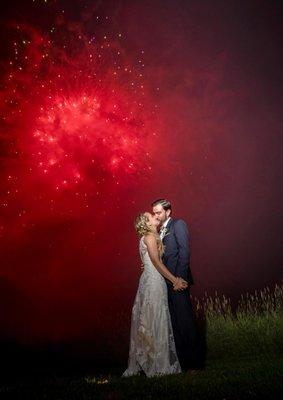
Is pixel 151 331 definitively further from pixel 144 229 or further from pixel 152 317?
pixel 144 229

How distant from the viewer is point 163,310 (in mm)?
7699

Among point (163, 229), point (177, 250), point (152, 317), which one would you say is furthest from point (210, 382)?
point (163, 229)

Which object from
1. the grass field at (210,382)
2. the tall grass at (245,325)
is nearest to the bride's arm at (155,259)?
the grass field at (210,382)

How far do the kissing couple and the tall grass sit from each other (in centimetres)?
262

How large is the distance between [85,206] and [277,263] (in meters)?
8.93

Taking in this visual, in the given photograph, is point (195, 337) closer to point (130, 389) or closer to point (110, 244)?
point (130, 389)

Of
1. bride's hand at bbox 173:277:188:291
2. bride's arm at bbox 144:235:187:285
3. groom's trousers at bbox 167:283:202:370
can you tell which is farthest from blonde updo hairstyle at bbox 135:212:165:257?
groom's trousers at bbox 167:283:202:370

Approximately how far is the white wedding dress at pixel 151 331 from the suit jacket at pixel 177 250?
0.99 feet

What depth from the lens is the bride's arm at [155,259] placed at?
7.62 m

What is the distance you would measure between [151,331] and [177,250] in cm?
134

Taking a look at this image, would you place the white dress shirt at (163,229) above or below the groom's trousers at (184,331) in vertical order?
above

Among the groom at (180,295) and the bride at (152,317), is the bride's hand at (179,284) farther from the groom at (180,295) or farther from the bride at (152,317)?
the groom at (180,295)

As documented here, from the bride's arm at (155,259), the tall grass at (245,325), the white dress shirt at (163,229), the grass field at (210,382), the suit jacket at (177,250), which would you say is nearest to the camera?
the grass field at (210,382)

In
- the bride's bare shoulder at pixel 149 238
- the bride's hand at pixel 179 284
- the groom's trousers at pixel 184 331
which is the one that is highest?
the bride's bare shoulder at pixel 149 238
